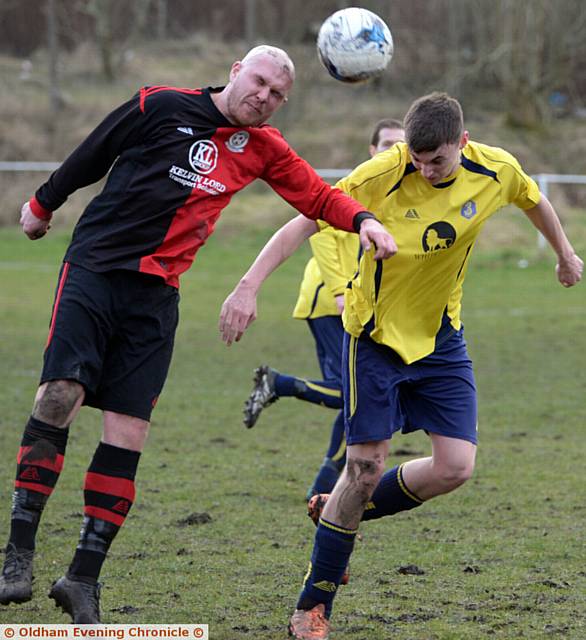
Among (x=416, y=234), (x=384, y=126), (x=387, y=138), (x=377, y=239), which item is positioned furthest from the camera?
(x=384, y=126)

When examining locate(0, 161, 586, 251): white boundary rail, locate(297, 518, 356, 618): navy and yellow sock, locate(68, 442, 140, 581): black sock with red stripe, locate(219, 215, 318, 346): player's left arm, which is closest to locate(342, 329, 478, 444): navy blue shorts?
locate(297, 518, 356, 618): navy and yellow sock

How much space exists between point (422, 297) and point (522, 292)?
41.6 ft

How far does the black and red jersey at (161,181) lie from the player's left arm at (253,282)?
0.31 feet

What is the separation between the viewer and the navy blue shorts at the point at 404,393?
14.6ft

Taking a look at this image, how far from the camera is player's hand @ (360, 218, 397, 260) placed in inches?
161

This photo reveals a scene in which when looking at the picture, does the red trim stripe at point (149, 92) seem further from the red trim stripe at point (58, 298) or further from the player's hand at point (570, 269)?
the player's hand at point (570, 269)

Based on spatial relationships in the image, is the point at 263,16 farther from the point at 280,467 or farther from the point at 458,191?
the point at 458,191

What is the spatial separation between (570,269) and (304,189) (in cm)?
127

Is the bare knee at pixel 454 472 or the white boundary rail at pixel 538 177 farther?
the white boundary rail at pixel 538 177

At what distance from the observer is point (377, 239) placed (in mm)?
4113

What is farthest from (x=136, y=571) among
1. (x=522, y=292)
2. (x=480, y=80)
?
(x=480, y=80)

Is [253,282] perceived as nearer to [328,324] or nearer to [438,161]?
[438,161]

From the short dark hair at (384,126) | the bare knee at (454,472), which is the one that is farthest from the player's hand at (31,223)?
the short dark hair at (384,126)

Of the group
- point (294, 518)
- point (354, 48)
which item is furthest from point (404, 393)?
point (294, 518)
